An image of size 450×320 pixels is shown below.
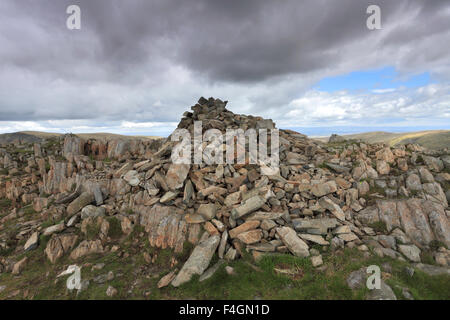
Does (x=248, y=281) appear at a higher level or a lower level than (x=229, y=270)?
lower

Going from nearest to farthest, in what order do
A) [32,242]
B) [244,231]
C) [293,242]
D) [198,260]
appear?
[198,260], [293,242], [244,231], [32,242]

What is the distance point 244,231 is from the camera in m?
13.1

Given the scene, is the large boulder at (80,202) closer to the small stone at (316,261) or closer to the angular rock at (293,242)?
the angular rock at (293,242)

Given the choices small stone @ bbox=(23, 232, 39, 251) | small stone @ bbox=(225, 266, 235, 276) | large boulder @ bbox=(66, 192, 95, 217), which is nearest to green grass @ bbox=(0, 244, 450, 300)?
small stone @ bbox=(225, 266, 235, 276)

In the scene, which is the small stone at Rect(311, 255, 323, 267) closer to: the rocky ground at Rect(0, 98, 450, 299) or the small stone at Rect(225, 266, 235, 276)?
the rocky ground at Rect(0, 98, 450, 299)

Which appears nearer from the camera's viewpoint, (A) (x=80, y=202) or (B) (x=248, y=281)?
(B) (x=248, y=281)

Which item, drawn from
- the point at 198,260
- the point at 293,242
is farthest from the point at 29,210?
the point at 293,242

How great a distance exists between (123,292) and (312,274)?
33.3 ft

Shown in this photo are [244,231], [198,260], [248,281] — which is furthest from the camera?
[244,231]

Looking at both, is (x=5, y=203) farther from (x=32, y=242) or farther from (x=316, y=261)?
(x=316, y=261)

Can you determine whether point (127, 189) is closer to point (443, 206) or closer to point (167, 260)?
point (167, 260)

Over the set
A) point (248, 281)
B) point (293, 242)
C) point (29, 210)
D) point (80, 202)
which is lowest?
point (248, 281)

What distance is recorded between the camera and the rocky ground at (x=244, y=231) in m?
10.5

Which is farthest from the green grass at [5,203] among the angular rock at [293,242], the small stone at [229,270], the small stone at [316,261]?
the small stone at [316,261]
